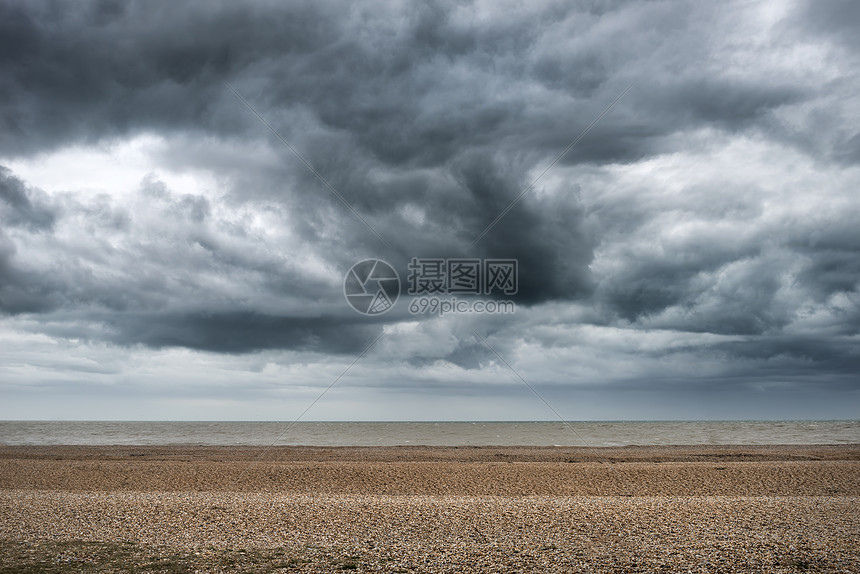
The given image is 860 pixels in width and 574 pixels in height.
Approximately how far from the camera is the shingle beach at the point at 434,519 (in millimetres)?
11266

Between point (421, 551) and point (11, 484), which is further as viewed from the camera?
point (11, 484)

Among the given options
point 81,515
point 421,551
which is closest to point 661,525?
point 421,551

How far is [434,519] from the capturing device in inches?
592

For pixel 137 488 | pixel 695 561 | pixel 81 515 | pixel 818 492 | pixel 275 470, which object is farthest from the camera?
pixel 275 470

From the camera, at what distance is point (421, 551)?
11953 mm

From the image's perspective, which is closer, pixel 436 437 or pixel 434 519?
pixel 434 519

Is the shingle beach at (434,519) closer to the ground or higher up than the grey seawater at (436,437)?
higher up

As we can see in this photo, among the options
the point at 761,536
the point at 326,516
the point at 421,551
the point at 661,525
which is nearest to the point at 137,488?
the point at 326,516

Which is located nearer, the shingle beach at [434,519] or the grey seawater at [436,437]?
the shingle beach at [434,519]

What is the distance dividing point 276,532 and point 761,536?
10819 millimetres

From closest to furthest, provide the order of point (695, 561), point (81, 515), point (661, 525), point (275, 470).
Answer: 1. point (695, 561)
2. point (661, 525)
3. point (81, 515)
4. point (275, 470)

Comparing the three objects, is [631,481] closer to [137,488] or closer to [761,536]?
[761,536]

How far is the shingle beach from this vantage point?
444 inches

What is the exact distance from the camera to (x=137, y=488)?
22391 millimetres
